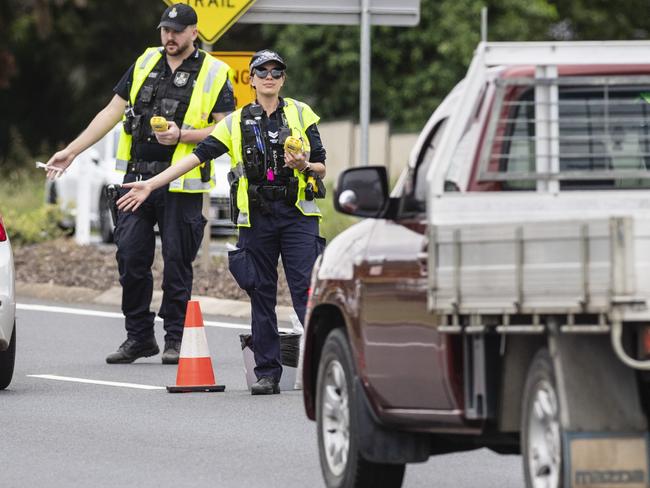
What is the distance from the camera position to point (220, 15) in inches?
711

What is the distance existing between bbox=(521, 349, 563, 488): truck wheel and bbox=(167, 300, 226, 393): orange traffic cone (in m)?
5.41

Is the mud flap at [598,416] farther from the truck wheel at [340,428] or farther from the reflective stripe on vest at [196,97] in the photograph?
the reflective stripe on vest at [196,97]

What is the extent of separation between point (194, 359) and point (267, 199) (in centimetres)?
A: 108

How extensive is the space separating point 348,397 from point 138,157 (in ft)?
18.6

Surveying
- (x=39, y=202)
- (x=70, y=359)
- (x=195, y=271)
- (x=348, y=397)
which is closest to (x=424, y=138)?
(x=348, y=397)

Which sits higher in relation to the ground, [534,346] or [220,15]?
[220,15]

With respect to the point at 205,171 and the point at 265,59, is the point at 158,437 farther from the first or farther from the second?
the point at 205,171

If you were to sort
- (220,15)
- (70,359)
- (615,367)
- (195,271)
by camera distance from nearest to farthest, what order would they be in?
(615,367)
(70,359)
(220,15)
(195,271)

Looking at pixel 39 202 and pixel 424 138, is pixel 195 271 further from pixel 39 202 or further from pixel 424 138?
pixel 424 138

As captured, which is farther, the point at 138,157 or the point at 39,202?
the point at 39,202

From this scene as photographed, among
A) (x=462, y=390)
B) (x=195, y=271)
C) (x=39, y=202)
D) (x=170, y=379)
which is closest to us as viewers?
(x=462, y=390)

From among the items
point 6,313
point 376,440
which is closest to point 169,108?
point 6,313

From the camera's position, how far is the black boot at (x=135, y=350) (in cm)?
1411

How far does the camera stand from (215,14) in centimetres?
1803
